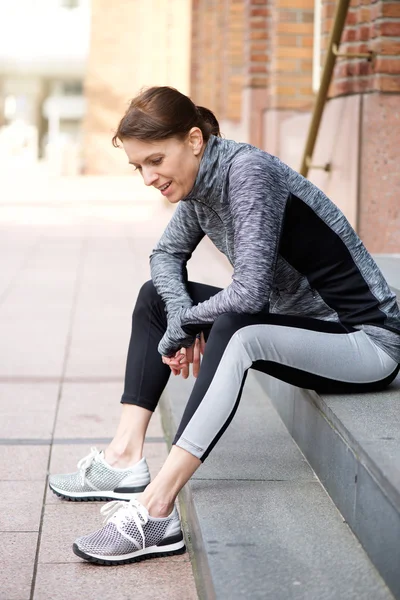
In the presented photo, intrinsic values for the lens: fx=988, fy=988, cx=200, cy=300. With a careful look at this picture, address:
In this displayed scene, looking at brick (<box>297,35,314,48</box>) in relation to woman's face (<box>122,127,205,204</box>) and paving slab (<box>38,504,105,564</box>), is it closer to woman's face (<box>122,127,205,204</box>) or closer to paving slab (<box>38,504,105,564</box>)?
woman's face (<box>122,127,205,204</box>)

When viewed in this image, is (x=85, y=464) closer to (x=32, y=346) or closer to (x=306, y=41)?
(x=32, y=346)

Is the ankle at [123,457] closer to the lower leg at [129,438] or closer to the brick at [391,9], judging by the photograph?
the lower leg at [129,438]

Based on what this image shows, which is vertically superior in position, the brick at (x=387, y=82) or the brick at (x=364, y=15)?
the brick at (x=364, y=15)

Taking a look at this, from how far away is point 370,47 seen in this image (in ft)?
19.1

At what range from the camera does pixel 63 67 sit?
49.1 m

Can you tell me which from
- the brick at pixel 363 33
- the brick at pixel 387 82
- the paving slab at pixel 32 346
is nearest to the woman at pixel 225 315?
the paving slab at pixel 32 346

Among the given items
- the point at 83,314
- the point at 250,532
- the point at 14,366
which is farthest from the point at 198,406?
the point at 83,314

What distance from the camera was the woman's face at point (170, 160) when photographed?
2848 millimetres

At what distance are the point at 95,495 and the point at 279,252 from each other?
1.01 meters

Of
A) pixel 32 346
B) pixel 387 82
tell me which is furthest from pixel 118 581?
pixel 387 82

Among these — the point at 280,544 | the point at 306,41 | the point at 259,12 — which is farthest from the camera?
the point at 259,12

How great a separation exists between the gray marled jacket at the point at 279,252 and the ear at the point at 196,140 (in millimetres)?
30

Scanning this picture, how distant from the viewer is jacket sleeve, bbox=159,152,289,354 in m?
2.79

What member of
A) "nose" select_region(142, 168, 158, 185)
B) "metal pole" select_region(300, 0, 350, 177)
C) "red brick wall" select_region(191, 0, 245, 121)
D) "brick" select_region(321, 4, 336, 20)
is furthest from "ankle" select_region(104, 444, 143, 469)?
"red brick wall" select_region(191, 0, 245, 121)
